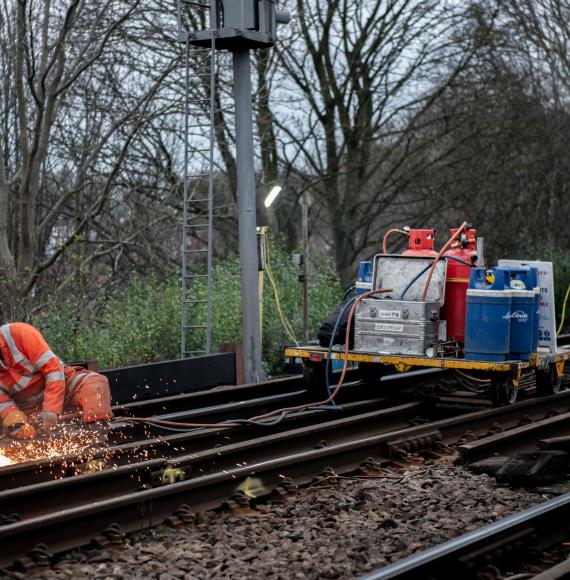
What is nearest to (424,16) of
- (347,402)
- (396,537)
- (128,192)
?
(128,192)

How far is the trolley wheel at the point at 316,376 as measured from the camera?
10.9 meters

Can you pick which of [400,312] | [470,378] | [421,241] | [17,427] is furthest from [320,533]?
[421,241]

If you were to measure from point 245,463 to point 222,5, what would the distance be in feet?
23.9

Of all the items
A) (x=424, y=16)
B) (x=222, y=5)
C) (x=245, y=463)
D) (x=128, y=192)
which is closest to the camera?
(x=245, y=463)

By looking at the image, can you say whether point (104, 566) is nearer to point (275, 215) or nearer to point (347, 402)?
point (347, 402)

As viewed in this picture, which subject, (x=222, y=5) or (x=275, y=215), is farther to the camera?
(x=275, y=215)

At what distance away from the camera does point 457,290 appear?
1033 cm

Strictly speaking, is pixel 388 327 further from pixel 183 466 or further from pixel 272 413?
pixel 183 466

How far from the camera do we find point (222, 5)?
12969 millimetres

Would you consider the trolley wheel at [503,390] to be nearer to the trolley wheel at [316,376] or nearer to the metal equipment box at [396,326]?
the metal equipment box at [396,326]

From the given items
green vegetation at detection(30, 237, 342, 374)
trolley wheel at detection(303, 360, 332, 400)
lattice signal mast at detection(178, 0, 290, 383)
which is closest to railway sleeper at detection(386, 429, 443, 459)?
trolley wheel at detection(303, 360, 332, 400)

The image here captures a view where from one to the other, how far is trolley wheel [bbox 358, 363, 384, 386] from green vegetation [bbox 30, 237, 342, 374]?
2.97 metres

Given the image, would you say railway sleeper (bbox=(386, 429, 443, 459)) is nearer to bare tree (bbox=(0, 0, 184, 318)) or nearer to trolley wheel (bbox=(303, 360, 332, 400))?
trolley wheel (bbox=(303, 360, 332, 400))

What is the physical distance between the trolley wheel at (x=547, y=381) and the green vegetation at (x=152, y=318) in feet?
15.2
